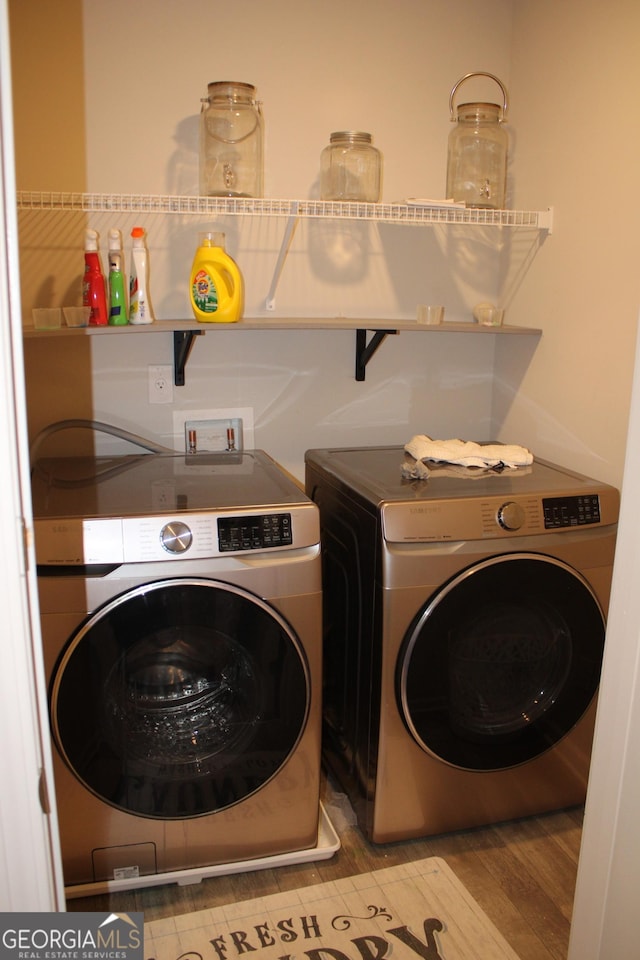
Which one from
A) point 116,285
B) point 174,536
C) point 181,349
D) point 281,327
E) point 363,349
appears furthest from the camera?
point 363,349

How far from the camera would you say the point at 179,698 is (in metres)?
1.76

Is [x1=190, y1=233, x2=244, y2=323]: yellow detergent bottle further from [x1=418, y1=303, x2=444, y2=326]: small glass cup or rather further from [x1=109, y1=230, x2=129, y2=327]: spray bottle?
[x1=418, y1=303, x2=444, y2=326]: small glass cup

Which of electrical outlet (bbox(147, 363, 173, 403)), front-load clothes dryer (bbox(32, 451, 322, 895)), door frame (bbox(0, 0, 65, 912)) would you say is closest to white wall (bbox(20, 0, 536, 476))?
electrical outlet (bbox(147, 363, 173, 403))

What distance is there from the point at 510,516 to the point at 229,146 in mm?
1164

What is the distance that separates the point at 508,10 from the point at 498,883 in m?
2.38

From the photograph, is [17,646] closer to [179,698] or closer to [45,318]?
[179,698]

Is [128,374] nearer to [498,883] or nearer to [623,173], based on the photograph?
[623,173]

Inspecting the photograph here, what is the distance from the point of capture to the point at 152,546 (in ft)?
5.36

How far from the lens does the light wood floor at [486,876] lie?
1.76m

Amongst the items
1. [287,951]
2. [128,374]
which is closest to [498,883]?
[287,951]

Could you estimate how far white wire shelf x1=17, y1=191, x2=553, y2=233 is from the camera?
1.94 meters

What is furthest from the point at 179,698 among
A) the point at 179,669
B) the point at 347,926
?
the point at 347,926

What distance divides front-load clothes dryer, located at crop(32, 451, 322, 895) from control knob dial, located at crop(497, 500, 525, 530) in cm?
43

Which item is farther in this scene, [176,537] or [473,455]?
→ [473,455]
